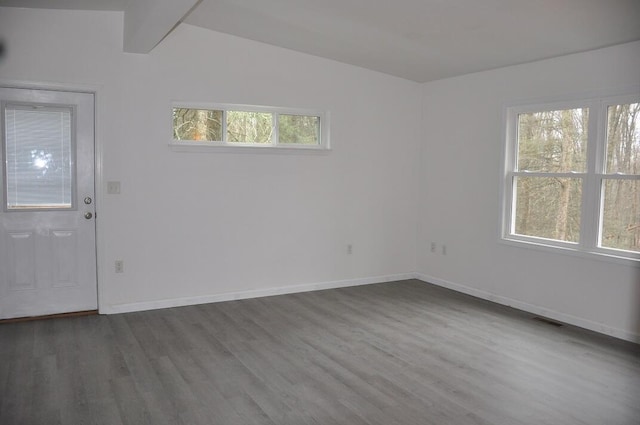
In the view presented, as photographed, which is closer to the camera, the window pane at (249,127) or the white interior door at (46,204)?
the white interior door at (46,204)

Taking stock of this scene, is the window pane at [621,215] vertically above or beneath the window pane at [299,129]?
beneath

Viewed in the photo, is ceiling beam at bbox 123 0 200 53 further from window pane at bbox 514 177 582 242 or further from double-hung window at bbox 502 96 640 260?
window pane at bbox 514 177 582 242

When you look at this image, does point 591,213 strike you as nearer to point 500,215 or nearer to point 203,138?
Result: point 500,215

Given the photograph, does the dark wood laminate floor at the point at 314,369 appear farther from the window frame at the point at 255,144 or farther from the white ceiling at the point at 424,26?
the white ceiling at the point at 424,26

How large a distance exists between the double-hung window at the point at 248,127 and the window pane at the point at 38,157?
0.97 m

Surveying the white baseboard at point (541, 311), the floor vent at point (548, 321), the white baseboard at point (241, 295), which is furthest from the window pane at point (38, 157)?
the floor vent at point (548, 321)

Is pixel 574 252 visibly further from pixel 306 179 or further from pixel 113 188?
pixel 113 188

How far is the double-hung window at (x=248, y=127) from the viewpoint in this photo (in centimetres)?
496

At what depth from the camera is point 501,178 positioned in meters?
5.18

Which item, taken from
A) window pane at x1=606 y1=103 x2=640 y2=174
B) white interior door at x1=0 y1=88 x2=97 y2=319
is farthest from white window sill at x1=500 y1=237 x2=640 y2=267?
white interior door at x1=0 y1=88 x2=97 y2=319

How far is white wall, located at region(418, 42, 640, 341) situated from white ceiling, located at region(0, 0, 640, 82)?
0.22m

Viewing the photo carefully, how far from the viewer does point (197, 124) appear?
5000mm

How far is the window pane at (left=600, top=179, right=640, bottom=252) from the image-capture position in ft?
13.5

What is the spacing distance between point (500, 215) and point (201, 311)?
3147 mm
